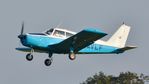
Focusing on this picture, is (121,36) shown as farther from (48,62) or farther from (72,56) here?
(48,62)

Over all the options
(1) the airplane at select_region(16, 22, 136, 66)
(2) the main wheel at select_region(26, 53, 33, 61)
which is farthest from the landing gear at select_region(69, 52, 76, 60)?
(2) the main wheel at select_region(26, 53, 33, 61)

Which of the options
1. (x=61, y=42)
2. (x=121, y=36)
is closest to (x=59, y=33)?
(x=61, y=42)

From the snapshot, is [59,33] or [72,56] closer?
[72,56]

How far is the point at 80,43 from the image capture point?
231 ft

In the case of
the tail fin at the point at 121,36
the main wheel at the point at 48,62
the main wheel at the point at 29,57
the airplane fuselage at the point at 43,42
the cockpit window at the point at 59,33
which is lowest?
the main wheel at the point at 48,62

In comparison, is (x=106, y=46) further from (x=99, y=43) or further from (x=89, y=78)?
(x=89, y=78)

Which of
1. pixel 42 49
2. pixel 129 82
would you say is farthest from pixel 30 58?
pixel 129 82

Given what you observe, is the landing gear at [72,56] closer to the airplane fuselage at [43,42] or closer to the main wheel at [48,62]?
the airplane fuselage at [43,42]

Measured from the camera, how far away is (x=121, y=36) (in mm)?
76750

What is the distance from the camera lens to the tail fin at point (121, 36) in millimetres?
75562

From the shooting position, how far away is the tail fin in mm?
75562

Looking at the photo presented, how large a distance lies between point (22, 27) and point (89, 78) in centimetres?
2757

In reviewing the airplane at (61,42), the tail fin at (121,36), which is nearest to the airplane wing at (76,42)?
the airplane at (61,42)

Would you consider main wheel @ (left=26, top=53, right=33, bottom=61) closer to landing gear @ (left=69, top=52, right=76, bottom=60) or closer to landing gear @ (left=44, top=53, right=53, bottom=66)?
landing gear @ (left=44, top=53, right=53, bottom=66)
